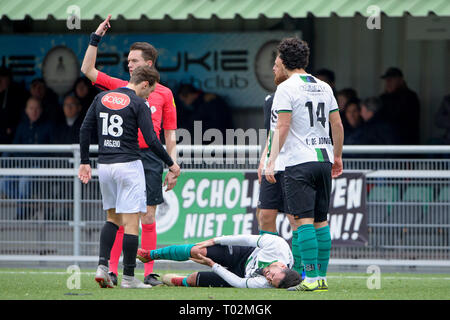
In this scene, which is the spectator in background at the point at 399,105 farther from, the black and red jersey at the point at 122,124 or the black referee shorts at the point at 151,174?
the black and red jersey at the point at 122,124

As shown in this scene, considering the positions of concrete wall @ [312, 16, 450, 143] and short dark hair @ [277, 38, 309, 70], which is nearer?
short dark hair @ [277, 38, 309, 70]

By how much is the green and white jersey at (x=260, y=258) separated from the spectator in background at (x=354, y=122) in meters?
4.68

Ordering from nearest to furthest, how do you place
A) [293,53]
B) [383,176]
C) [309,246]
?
[309,246] < [293,53] < [383,176]

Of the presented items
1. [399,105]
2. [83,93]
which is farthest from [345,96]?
[83,93]

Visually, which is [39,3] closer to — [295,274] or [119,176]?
[119,176]

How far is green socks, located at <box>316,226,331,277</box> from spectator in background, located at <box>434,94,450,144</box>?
5294 millimetres

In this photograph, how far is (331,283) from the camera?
29.2ft

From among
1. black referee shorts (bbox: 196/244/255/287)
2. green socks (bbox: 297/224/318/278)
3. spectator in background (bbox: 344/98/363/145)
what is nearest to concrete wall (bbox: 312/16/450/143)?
spectator in background (bbox: 344/98/363/145)

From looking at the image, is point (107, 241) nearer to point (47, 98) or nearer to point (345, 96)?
point (345, 96)

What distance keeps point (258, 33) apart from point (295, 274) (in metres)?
6.42

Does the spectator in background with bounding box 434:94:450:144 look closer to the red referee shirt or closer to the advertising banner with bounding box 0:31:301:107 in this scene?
the advertising banner with bounding box 0:31:301:107

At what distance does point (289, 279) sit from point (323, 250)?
0.37 m

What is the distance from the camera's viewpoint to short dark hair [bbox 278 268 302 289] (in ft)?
25.4

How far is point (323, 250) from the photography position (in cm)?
771
